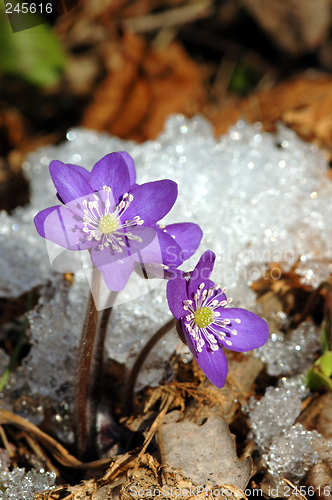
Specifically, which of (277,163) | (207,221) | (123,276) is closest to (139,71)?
(277,163)

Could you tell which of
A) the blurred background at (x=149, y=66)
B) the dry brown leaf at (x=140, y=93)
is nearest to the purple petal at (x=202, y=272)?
the blurred background at (x=149, y=66)

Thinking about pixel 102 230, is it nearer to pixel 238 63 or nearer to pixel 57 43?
pixel 57 43

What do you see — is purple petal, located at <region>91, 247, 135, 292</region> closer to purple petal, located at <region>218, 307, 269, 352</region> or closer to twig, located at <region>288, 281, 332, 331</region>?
purple petal, located at <region>218, 307, 269, 352</region>

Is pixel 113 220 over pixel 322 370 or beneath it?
over

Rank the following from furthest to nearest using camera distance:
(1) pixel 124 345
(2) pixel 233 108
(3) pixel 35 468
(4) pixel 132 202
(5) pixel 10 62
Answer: (2) pixel 233 108 → (5) pixel 10 62 → (1) pixel 124 345 → (3) pixel 35 468 → (4) pixel 132 202

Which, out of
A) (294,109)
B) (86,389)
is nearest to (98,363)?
(86,389)

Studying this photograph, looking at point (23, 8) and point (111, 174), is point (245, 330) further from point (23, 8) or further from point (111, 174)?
Answer: point (23, 8)

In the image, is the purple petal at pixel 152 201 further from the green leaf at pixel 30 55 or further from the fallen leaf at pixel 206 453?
the green leaf at pixel 30 55
